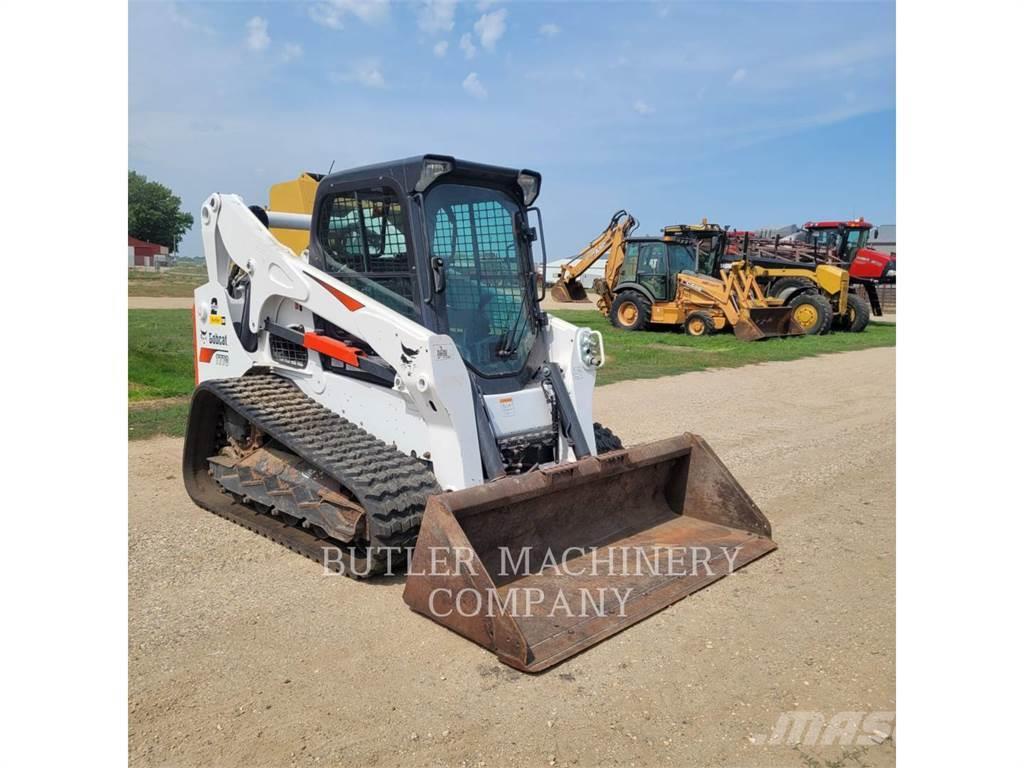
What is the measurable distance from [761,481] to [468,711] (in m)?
3.99

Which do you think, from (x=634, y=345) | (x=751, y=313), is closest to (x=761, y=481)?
(x=634, y=345)

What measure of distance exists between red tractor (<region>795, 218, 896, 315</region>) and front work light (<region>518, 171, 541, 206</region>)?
18417 millimetres

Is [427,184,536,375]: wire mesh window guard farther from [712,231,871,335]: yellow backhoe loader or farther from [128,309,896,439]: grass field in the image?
[712,231,871,335]: yellow backhoe loader

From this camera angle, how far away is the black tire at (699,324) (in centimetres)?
1833

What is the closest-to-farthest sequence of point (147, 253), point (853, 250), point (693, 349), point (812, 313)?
1. point (693, 349)
2. point (812, 313)
3. point (853, 250)
4. point (147, 253)

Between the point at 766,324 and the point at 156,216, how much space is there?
215 feet

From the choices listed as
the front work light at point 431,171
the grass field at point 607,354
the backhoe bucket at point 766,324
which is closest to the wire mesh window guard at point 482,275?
the front work light at point 431,171

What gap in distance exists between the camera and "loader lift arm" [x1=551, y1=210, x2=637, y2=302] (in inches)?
801

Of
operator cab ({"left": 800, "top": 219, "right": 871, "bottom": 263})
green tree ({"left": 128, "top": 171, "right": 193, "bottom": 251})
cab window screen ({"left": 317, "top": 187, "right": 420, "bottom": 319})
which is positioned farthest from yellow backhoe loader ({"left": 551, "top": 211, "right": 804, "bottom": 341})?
green tree ({"left": 128, "top": 171, "right": 193, "bottom": 251})

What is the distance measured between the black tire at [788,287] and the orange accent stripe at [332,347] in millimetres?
16304

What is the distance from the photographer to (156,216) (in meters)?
70.8

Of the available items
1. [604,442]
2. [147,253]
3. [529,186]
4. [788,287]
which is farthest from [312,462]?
[147,253]

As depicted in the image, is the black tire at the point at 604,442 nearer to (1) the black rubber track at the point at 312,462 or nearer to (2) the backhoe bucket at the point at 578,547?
(2) the backhoe bucket at the point at 578,547

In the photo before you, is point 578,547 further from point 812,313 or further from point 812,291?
point 812,291
